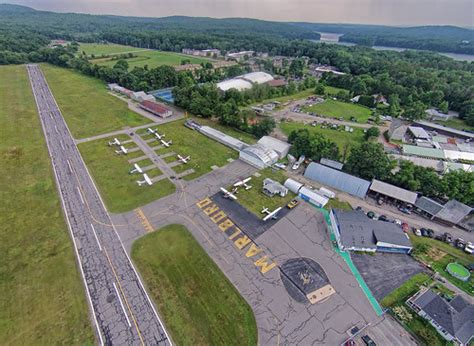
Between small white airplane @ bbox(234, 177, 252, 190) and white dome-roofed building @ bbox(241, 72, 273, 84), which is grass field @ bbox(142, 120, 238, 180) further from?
white dome-roofed building @ bbox(241, 72, 273, 84)

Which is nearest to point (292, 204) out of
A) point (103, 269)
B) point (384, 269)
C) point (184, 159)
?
point (384, 269)

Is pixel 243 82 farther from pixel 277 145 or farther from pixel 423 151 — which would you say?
pixel 423 151

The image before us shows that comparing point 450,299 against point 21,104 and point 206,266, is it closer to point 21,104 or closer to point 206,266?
point 206,266

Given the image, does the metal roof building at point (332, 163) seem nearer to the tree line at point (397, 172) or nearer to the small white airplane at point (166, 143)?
the tree line at point (397, 172)

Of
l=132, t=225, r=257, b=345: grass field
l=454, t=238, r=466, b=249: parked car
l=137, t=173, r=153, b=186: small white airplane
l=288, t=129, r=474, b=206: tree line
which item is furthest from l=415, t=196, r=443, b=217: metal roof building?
l=137, t=173, r=153, b=186: small white airplane

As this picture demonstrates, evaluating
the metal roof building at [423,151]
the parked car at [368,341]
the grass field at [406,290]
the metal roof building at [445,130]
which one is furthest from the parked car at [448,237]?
the metal roof building at [445,130]
